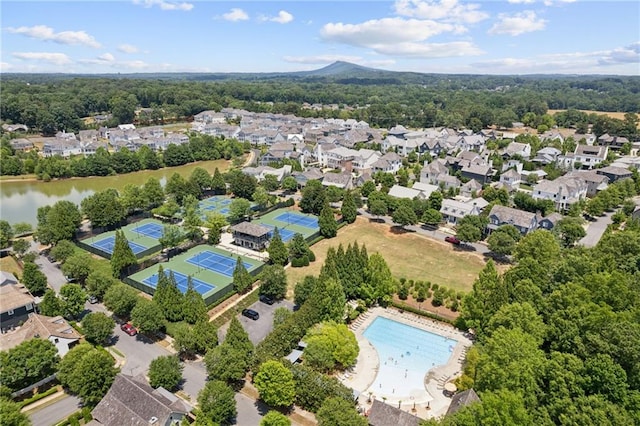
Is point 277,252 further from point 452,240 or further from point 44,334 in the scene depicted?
point 452,240

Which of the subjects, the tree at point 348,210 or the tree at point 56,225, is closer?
the tree at point 56,225

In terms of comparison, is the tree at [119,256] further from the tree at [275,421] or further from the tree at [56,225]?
the tree at [275,421]

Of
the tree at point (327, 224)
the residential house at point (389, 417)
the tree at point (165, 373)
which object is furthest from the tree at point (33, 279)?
the residential house at point (389, 417)

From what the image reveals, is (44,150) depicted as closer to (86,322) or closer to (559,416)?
(86,322)

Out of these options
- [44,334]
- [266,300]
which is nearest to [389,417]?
[266,300]

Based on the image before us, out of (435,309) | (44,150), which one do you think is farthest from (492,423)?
(44,150)

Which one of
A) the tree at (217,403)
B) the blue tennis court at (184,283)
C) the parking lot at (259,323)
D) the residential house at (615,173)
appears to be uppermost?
the residential house at (615,173)
